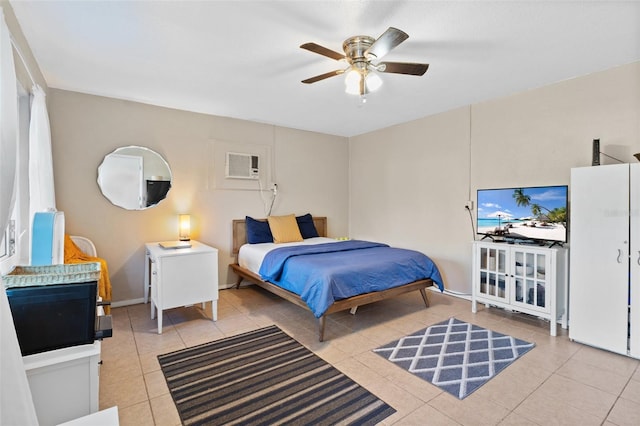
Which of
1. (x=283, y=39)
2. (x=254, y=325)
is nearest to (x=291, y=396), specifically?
(x=254, y=325)

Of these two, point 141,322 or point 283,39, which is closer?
point 283,39

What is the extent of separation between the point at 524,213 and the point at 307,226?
297cm

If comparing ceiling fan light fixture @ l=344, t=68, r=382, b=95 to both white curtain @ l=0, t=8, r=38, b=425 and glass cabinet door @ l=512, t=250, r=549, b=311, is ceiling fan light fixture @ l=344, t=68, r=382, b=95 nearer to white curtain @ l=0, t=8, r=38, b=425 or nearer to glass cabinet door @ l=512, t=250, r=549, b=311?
white curtain @ l=0, t=8, r=38, b=425

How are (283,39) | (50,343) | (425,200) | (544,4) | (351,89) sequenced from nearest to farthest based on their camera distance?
(50,343) < (544,4) < (283,39) < (351,89) < (425,200)

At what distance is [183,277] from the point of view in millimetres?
A: 3041

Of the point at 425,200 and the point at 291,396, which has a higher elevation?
the point at 425,200

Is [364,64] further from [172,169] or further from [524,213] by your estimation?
[172,169]

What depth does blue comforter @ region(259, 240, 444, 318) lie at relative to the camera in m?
2.81

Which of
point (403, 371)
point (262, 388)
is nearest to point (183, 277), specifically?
point (262, 388)

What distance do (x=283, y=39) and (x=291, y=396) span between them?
2.55 meters

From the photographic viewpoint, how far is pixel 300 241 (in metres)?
4.63

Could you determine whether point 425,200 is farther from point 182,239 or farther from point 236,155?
point 182,239

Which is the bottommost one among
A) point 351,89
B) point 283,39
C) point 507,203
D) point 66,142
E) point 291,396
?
point 291,396

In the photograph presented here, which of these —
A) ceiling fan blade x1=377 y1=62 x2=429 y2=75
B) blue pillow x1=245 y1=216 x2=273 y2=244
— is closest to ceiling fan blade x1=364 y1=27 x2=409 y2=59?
ceiling fan blade x1=377 y1=62 x2=429 y2=75
